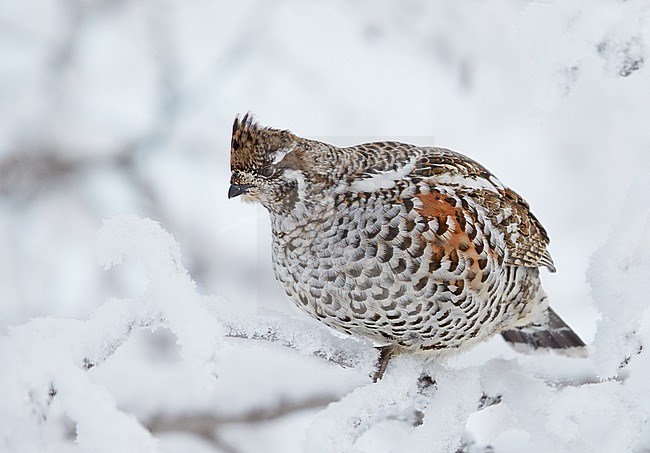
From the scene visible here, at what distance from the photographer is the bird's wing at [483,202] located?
218cm

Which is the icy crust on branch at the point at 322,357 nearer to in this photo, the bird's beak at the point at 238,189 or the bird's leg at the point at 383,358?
the bird's leg at the point at 383,358

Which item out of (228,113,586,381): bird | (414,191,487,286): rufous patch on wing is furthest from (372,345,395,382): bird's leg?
(414,191,487,286): rufous patch on wing

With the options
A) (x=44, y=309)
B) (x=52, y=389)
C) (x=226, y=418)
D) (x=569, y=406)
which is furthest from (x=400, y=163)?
(x=44, y=309)

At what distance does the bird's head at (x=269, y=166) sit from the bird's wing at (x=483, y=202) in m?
0.32

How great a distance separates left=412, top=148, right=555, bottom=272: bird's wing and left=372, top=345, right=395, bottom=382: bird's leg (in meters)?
0.41

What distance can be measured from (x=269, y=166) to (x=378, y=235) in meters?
0.33

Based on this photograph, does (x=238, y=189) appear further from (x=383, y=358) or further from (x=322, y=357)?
(x=383, y=358)

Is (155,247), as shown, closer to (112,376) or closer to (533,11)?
(533,11)

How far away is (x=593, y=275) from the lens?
180 cm

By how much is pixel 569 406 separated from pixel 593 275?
29 cm

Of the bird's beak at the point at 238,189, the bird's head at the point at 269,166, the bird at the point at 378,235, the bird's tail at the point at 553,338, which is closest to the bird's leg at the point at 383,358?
the bird at the point at 378,235

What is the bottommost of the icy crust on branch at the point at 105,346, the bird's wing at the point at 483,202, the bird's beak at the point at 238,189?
the icy crust on branch at the point at 105,346

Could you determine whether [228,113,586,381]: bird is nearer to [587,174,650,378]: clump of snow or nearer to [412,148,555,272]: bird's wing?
[412,148,555,272]: bird's wing

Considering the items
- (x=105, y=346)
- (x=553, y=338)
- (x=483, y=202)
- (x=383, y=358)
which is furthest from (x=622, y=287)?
(x=553, y=338)
